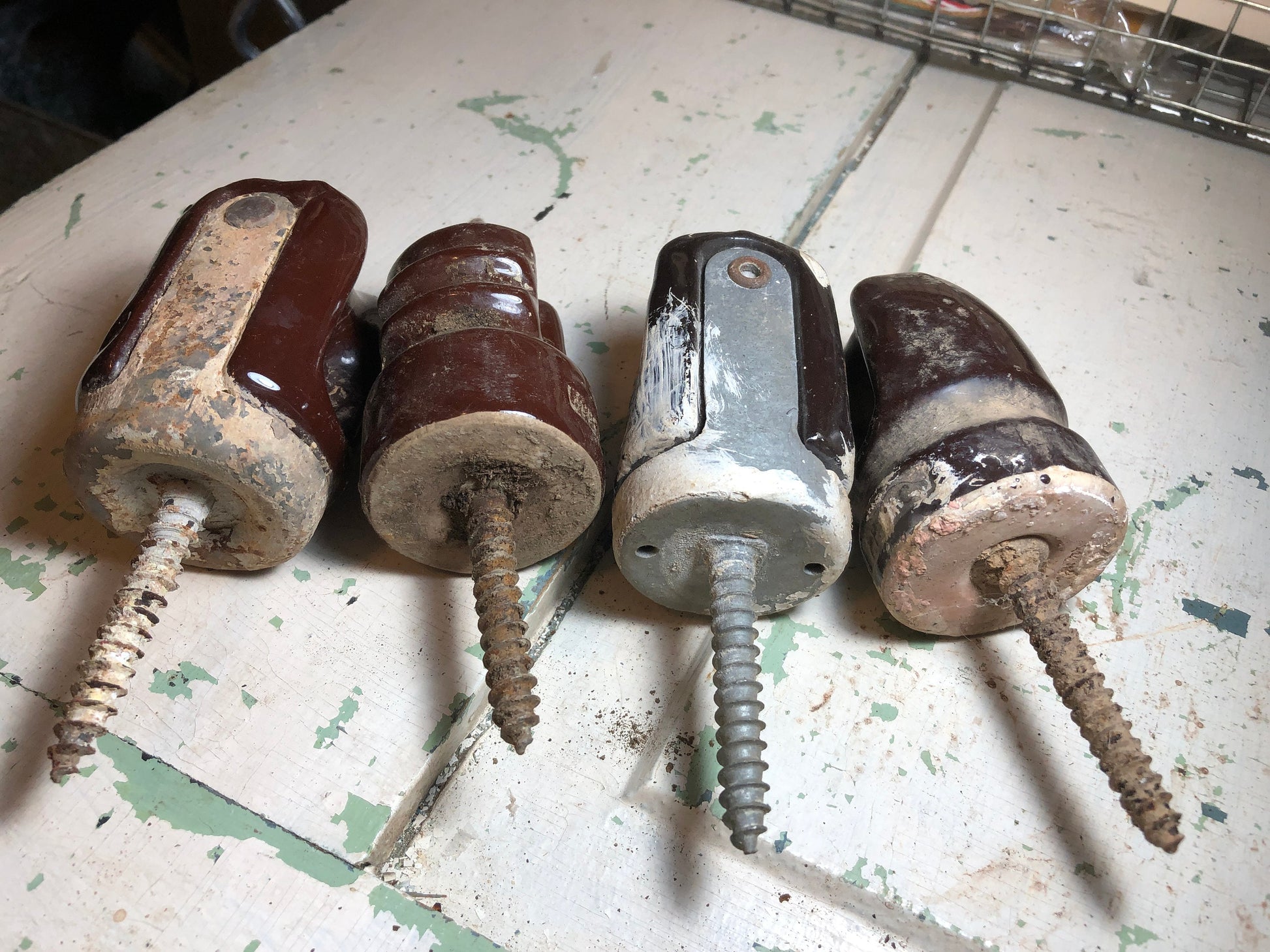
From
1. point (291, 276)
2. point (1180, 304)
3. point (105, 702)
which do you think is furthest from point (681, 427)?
point (1180, 304)

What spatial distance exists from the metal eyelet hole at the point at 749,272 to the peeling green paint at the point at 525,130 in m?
0.53

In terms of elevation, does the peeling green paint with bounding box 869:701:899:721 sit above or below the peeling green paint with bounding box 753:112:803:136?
below

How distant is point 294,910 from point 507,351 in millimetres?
459

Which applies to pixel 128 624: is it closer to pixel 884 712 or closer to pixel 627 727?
pixel 627 727

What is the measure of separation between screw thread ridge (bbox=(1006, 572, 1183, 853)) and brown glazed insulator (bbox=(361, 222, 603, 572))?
36cm

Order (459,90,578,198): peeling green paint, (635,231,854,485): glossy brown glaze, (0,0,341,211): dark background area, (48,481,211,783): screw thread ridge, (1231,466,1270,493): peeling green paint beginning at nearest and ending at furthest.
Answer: (48,481,211,783): screw thread ridge → (635,231,854,485): glossy brown glaze → (1231,466,1270,493): peeling green paint → (459,90,578,198): peeling green paint → (0,0,341,211): dark background area

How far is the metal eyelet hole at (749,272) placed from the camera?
812 millimetres

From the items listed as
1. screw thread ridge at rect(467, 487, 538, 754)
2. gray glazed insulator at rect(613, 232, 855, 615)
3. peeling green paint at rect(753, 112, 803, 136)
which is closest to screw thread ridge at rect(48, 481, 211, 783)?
screw thread ridge at rect(467, 487, 538, 754)

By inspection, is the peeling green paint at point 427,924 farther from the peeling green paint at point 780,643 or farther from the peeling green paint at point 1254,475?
the peeling green paint at point 1254,475

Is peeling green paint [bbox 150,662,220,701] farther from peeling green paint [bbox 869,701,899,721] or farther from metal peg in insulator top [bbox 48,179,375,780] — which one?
peeling green paint [bbox 869,701,899,721]

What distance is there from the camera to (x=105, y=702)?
2.13 feet

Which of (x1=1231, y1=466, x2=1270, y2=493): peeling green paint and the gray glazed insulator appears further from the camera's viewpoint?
(x1=1231, y1=466, x2=1270, y2=493): peeling green paint

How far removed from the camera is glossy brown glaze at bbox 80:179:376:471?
0.72 meters

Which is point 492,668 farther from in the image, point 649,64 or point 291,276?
point 649,64
